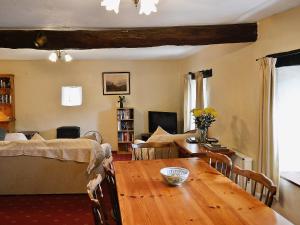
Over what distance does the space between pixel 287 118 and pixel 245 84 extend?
34.7 inches

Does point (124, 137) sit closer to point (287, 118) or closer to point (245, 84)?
point (245, 84)

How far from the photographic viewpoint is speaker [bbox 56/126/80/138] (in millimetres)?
7156

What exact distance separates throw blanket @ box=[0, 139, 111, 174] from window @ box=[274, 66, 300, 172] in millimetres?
2367

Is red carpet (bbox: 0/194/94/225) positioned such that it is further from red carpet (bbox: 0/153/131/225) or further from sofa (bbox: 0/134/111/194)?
sofa (bbox: 0/134/111/194)

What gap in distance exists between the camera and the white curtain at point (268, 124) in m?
3.17

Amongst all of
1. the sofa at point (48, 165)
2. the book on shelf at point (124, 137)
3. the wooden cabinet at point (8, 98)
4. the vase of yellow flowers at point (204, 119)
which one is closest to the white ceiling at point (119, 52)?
the wooden cabinet at point (8, 98)

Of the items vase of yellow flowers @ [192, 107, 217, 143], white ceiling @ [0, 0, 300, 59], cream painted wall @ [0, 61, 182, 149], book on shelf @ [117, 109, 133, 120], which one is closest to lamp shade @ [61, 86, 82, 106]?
cream painted wall @ [0, 61, 182, 149]

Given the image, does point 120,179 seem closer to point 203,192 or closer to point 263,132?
point 203,192

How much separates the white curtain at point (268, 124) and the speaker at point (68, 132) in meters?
4.89

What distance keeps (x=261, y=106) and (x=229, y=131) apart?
1.29 m

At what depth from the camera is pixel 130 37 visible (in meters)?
3.73

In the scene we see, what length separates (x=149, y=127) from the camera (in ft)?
25.5

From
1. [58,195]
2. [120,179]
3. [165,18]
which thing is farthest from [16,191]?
[165,18]

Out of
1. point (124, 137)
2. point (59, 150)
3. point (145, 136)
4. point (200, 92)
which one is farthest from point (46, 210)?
point (145, 136)
